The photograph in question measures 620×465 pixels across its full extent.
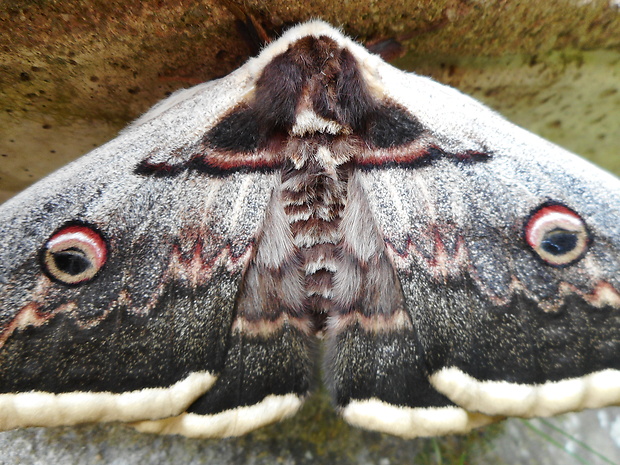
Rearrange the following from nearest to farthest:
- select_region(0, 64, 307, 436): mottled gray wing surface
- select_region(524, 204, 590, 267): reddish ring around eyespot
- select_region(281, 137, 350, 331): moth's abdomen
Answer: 1. select_region(0, 64, 307, 436): mottled gray wing surface
2. select_region(524, 204, 590, 267): reddish ring around eyespot
3. select_region(281, 137, 350, 331): moth's abdomen

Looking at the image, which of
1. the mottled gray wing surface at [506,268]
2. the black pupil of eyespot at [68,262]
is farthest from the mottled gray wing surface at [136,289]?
the mottled gray wing surface at [506,268]

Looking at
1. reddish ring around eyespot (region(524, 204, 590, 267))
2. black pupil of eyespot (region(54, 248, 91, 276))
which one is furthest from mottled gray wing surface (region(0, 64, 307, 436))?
reddish ring around eyespot (region(524, 204, 590, 267))

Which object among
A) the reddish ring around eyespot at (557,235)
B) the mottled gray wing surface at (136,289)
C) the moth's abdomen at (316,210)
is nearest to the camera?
the mottled gray wing surface at (136,289)

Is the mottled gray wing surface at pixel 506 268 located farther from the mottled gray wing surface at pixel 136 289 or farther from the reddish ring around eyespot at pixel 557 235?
the mottled gray wing surface at pixel 136 289

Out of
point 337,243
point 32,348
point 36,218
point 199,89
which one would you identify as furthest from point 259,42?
point 32,348

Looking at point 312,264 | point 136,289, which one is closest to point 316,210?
point 312,264

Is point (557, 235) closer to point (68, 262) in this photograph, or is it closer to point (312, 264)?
point (312, 264)

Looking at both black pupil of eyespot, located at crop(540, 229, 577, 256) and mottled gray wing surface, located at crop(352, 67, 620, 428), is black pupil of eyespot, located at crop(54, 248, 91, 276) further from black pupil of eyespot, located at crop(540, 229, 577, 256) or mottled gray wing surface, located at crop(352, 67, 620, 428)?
black pupil of eyespot, located at crop(540, 229, 577, 256)

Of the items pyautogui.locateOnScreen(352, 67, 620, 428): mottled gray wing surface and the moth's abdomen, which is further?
the moth's abdomen

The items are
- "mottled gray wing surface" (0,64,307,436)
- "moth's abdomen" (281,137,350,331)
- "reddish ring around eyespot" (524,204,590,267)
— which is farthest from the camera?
"moth's abdomen" (281,137,350,331)
